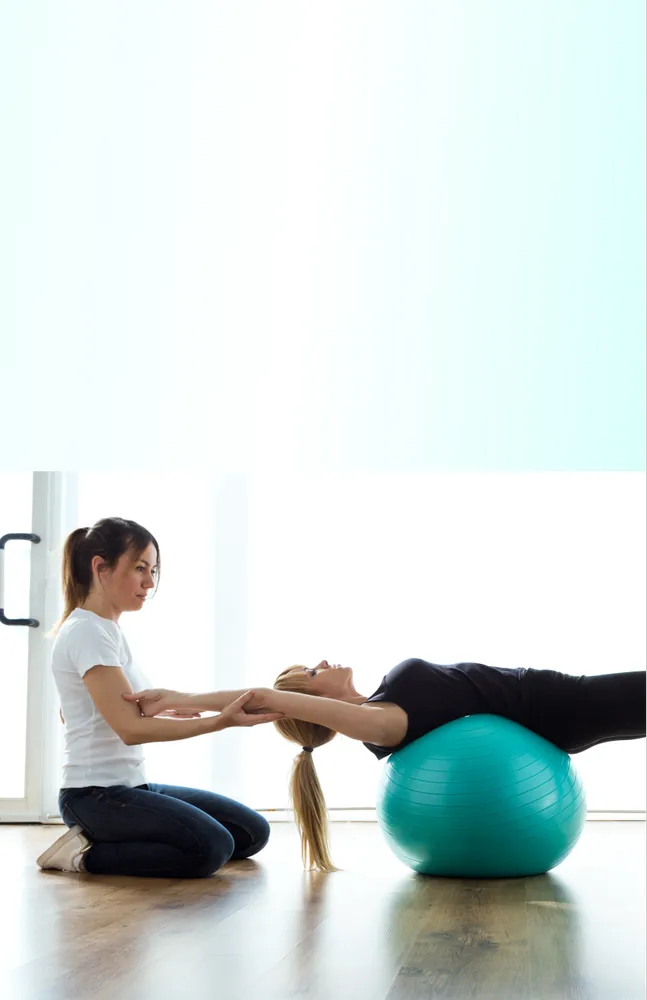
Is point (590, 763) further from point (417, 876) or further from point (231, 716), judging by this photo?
point (231, 716)

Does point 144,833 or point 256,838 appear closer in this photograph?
point 144,833

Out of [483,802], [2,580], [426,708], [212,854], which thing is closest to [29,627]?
[2,580]

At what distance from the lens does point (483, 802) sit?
2324mm

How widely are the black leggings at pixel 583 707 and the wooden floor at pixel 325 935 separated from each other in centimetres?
33

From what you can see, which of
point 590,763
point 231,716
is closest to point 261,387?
point 231,716

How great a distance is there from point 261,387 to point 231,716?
30.2 inches

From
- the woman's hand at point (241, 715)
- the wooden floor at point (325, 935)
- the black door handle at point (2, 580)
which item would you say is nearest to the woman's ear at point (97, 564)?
the woman's hand at point (241, 715)

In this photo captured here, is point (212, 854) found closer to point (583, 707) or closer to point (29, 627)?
point (583, 707)

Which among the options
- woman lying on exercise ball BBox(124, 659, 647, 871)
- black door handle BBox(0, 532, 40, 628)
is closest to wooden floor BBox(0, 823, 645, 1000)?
woman lying on exercise ball BBox(124, 659, 647, 871)

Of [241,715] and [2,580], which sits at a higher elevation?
[2,580]

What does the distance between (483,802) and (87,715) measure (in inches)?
39.0

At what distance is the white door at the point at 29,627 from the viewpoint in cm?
360

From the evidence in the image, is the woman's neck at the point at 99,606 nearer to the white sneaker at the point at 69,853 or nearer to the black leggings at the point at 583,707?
A: the white sneaker at the point at 69,853

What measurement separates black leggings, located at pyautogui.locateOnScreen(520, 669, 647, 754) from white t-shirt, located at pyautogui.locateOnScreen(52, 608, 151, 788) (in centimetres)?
98
